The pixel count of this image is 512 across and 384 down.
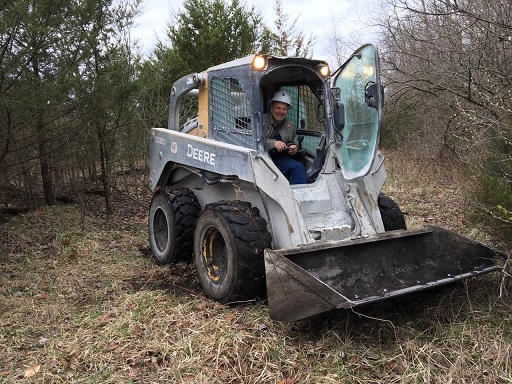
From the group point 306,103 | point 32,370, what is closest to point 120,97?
point 306,103

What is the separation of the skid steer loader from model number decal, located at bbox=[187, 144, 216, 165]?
19mm

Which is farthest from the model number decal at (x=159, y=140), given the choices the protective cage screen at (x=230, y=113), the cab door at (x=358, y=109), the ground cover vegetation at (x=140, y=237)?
the cab door at (x=358, y=109)

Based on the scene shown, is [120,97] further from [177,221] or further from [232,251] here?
[232,251]

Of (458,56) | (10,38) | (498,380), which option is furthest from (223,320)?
(458,56)

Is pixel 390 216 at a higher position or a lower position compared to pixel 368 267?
higher

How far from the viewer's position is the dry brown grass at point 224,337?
10.6 feet

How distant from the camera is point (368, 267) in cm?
411

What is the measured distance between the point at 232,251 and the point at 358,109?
68.0 inches

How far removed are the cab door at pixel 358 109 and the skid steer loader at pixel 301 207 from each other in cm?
1

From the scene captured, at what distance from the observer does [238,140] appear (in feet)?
15.9

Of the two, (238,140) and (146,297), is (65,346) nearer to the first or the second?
(146,297)

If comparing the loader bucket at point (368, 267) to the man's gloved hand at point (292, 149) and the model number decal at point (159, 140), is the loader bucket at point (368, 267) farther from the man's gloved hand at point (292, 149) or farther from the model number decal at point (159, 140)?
the model number decal at point (159, 140)

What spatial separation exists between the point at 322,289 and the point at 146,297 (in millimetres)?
1982

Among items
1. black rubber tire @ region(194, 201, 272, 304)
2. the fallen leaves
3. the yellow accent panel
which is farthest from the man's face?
the fallen leaves
